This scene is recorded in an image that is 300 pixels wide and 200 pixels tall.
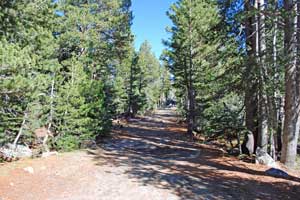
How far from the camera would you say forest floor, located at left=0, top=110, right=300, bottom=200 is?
21.0 feet

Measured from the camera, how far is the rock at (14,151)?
33.4 feet

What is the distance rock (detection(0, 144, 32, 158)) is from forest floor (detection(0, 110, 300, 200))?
917 mm

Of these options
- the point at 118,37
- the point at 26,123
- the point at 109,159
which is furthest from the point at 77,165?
the point at 118,37

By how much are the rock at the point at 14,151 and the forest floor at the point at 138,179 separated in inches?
36.1

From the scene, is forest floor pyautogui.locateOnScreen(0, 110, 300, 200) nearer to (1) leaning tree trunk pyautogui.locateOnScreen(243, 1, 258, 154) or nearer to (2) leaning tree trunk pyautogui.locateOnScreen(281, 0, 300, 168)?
(2) leaning tree trunk pyautogui.locateOnScreen(281, 0, 300, 168)

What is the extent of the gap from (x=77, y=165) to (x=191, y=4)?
12.4 meters

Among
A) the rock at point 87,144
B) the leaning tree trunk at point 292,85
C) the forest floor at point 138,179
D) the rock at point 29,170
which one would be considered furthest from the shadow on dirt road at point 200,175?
the rock at point 29,170

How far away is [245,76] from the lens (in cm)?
1048

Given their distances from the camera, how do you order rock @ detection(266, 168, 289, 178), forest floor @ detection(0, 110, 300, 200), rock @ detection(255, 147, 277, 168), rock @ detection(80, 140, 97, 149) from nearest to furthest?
1. forest floor @ detection(0, 110, 300, 200)
2. rock @ detection(266, 168, 289, 178)
3. rock @ detection(255, 147, 277, 168)
4. rock @ detection(80, 140, 97, 149)

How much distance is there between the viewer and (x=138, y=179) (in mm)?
7555

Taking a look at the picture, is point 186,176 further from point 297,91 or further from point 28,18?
point 28,18

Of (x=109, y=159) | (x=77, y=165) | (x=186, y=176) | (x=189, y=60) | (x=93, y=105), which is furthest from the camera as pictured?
(x=189, y=60)

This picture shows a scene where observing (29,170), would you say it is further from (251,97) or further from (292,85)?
(251,97)

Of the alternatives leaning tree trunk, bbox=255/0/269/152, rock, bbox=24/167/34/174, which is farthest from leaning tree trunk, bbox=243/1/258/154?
rock, bbox=24/167/34/174
